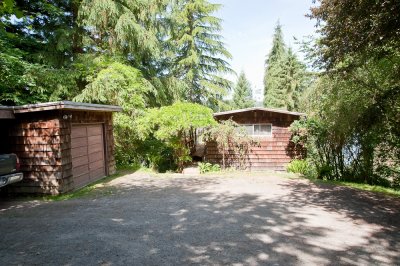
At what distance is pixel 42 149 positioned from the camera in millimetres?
8102

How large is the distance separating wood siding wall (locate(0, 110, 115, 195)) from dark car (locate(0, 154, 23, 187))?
0.79m

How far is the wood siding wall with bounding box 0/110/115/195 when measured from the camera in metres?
8.01

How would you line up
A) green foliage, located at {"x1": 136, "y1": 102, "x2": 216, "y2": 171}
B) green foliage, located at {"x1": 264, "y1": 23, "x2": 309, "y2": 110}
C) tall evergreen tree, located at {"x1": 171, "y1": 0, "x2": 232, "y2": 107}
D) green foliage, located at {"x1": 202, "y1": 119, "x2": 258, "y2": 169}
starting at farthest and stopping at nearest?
green foliage, located at {"x1": 264, "y1": 23, "x2": 309, "y2": 110}, tall evergreen tree, located at {"x1": 171, "y1": 0, "x2": 232, "y2": 107}, green foliage, located at {"x1": 202, "y1": 119, "x2": 258, "y2": 169}, green foliage, located at {"x1": 136, "y1": 102, "x2": 216, "y2": 171}

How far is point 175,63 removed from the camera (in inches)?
845

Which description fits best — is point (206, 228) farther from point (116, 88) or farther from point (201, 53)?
point (201, 53)

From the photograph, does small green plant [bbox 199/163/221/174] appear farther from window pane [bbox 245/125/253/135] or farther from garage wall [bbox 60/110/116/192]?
garage wall [bbox 60/110/116/192]

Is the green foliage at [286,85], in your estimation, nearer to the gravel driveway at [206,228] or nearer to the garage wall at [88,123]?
the garage wall at [88,123]

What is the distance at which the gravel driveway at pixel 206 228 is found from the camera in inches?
158

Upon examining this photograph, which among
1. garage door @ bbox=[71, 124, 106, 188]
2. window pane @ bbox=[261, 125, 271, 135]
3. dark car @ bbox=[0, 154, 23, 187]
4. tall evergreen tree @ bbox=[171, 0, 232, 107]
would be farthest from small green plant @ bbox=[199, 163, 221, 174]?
tall evergreen tree @ bbox=[171, 0, 232, 107]

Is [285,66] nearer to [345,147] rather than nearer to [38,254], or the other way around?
[345,147]

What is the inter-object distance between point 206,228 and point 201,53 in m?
18.2

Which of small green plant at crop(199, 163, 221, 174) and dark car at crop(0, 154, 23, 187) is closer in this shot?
dark car at crop(0, 154, 23, 187)

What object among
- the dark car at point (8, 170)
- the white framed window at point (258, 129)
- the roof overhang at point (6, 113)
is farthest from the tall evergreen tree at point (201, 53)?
the dark car at point (8, 170)

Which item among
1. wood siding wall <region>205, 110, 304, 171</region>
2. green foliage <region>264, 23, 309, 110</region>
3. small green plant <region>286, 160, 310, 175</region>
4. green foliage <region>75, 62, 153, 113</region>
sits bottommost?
small green plant <region>286, 160, 310, 175</region>
